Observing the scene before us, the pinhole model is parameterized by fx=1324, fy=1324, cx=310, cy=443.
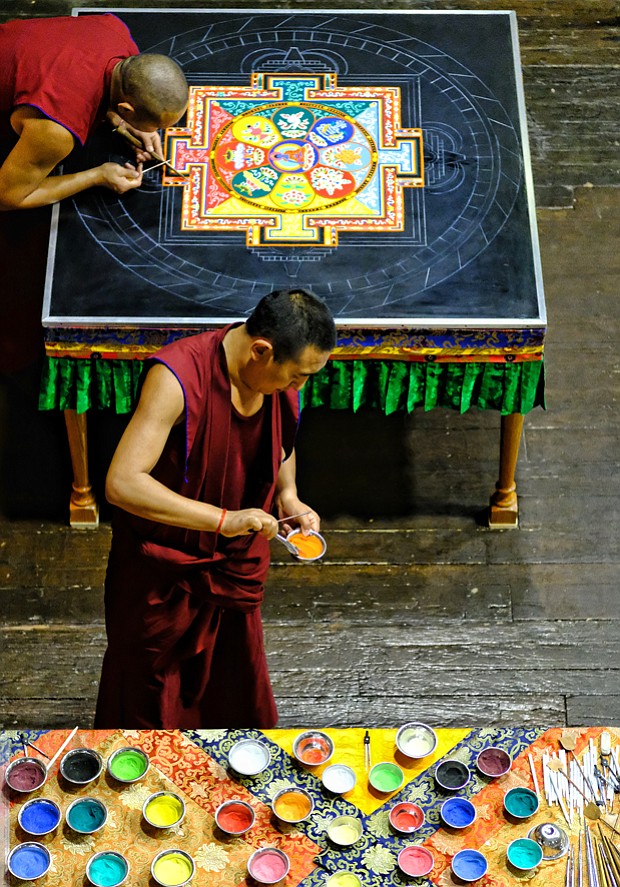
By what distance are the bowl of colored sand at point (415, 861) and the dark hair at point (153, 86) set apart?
8.41 ft

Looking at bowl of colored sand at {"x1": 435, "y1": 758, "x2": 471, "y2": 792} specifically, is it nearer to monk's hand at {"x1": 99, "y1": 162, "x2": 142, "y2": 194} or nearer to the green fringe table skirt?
the green fringe table skirt

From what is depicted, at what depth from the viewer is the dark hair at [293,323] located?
3.09m

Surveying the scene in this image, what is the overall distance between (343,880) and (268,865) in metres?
0.17

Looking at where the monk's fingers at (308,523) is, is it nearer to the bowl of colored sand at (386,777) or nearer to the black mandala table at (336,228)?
the bowl of colored sand at (386,777)

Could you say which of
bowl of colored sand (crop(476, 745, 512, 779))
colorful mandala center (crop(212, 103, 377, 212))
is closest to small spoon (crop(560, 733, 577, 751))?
bowl of colored sand (crop(476, 745, 512, 779))

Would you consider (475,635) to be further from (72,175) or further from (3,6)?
(3,6)

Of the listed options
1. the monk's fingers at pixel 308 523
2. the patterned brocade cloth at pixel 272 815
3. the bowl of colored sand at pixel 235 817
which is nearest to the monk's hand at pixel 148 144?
the monk's fingers at pixel 308 523

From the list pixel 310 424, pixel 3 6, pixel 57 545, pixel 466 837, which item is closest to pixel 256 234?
pixel 310 424

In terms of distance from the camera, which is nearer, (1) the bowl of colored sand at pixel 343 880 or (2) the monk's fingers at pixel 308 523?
(1) the bowl of colored sand at pixel 343 880

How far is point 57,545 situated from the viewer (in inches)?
195

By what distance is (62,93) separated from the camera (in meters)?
4.43

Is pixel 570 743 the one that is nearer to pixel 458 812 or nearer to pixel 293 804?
pixel 458 812

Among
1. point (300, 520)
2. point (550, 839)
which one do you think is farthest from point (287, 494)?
point (550, 839)

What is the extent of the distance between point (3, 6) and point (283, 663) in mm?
4017
